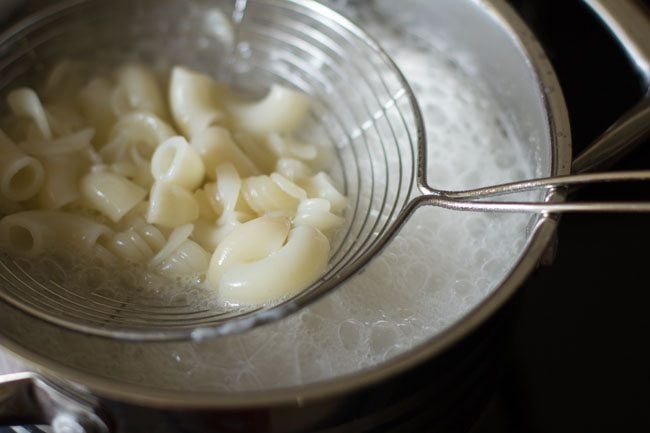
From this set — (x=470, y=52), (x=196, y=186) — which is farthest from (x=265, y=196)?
(x=470, y=52)

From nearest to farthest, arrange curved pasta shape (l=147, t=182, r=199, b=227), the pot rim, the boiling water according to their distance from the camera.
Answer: the pot rim
the boiling water
curved pasta shape (l=147, t=182, r=199, b=227)

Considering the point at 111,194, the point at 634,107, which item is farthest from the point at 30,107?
the point at 634,107

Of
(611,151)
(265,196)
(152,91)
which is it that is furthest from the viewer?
(152,91)

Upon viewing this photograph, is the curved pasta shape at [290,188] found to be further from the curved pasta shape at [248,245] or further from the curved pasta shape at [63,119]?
the curved pasta shape at [63,119]

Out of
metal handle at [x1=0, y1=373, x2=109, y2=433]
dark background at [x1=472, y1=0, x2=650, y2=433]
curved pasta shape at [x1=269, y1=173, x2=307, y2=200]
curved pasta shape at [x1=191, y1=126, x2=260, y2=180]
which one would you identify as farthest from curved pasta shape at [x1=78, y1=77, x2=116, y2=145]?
dark background at [x1=472, y1=0, x2=650, y2=433]

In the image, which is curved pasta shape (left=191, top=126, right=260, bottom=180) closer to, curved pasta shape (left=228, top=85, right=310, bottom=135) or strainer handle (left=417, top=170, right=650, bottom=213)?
curved pasta shape (left=228, top=85, right=310, bottom=135)

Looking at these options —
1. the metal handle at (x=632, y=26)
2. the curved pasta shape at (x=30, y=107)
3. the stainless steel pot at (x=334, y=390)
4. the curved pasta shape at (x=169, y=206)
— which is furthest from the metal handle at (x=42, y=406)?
the metal handle at (x=632, y=26)

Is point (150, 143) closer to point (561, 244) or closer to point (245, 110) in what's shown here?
point (245, 110)
